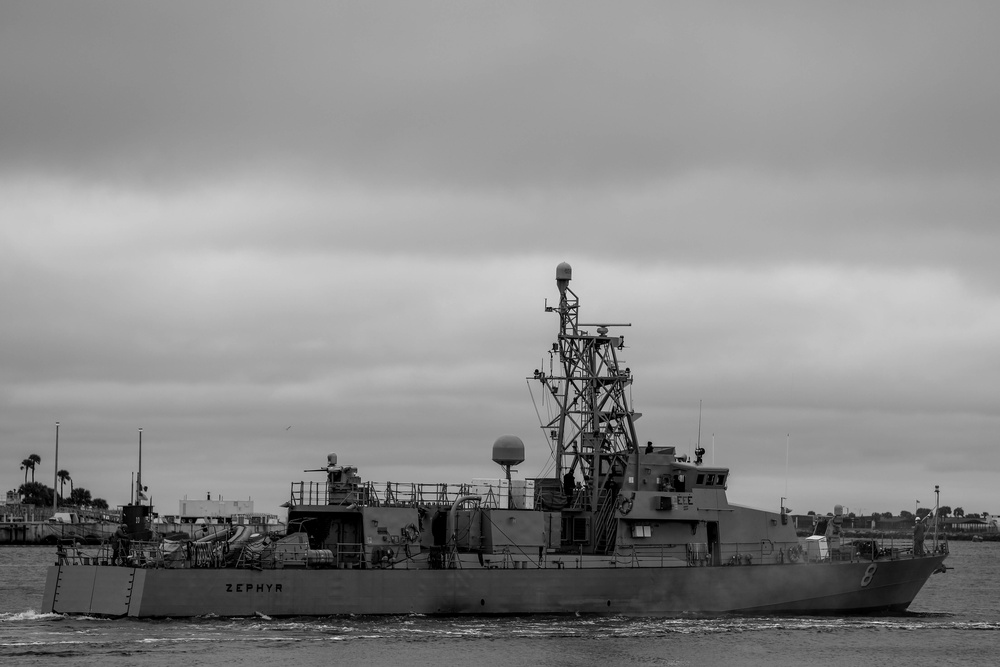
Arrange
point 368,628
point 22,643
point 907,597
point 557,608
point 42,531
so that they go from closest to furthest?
point 22,643 → point 368,628 → point 557,608 → point 907,597 → point 42,531

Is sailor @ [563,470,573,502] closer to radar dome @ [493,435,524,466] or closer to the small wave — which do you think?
radar dome @ [493,435,524,466]

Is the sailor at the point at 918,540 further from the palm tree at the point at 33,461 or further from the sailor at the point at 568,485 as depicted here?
the palm tree at the point at 33,461

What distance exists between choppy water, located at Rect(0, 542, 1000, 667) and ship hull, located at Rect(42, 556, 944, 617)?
426mm

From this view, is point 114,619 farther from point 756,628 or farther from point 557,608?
point 756,628

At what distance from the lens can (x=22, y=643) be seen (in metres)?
31.8

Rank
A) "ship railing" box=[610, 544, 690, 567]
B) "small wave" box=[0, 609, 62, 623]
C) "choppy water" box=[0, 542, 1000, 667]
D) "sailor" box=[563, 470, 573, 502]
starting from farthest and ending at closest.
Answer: "sailor" box=[563, 470, 573, 502], "ship railing" box=[610, 544, 690, 567], "small wave" box=[0, 609, 62, 623], "choppy water" box=[0, 542, 1000, 667]

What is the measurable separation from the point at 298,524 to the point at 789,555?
51.4ft

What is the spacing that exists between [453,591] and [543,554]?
3021 millimetres

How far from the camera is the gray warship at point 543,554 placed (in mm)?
35656

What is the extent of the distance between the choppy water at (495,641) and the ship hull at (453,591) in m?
0.43

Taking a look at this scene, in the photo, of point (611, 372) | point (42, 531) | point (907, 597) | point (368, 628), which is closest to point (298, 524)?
point (368, 628)

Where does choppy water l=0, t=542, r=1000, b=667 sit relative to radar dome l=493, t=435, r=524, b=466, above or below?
below

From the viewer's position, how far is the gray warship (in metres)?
35.7

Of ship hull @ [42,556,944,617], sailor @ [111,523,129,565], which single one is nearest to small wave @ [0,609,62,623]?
ship hull @ [42,556,944,617]
